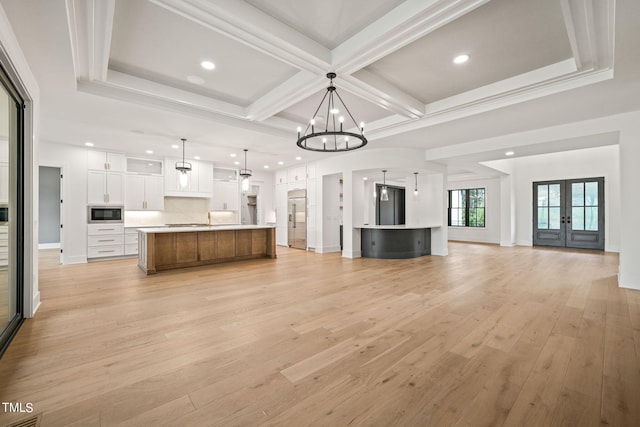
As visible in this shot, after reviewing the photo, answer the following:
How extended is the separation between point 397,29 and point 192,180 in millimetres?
7525

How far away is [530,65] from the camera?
3.56 meters

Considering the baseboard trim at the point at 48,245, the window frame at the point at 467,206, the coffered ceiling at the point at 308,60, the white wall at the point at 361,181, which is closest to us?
the coffered ceiling at the point at 308,60

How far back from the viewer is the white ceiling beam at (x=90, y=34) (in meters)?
2.35

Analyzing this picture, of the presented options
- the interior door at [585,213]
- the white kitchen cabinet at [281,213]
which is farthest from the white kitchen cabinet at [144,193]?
the interior door at [585,213]

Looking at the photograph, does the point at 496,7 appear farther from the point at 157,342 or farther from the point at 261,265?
the point at 261,265

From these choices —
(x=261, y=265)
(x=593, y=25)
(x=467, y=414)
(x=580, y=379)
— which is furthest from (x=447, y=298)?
(x=261, y=265)

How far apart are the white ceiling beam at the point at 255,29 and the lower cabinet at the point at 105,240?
Answer: 22.2 ft

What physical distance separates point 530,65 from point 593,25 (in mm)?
959

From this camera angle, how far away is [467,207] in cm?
1139

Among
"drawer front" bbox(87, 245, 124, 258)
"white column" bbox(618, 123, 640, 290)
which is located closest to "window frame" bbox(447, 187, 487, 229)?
"white column" bbox(618, 123, 640, 290)

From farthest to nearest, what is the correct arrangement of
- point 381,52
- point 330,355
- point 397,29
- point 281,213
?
point 281,213
point 381,52
point 397,29
point 330,355

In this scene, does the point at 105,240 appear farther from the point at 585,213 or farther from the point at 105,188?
the point at 585,213

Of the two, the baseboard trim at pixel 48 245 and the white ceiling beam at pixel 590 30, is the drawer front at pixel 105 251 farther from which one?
the white ceiling beam at pixel 590 30

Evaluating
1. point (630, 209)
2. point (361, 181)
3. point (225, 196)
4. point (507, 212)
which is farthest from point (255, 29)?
point (507, 212)
